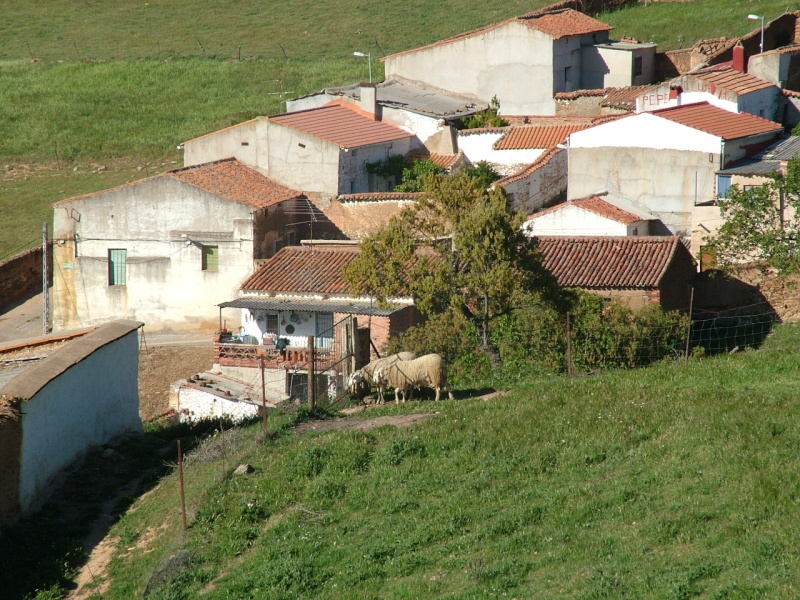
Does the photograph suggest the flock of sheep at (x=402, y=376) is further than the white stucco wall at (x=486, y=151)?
No

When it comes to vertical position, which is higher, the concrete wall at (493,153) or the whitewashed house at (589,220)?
the concrete wall at (493,153)

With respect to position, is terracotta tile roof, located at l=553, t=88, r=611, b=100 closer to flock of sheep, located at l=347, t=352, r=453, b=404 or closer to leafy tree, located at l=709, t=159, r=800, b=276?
leafy tree, located at l=709, t=159, r=800, b=276

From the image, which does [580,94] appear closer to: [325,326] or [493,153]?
[493,153]

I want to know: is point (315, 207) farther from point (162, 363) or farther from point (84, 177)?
point (84, 177)

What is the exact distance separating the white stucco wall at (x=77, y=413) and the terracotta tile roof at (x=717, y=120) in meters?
21.6

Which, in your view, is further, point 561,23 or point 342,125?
point 561,23

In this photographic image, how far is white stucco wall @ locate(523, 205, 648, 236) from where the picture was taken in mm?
37406

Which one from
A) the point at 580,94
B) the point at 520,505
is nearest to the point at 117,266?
the point at 580,94

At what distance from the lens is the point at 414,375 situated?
24000 millimetres

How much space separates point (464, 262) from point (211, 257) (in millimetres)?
14652

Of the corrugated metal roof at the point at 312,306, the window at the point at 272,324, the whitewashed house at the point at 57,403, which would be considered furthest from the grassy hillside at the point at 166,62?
the whitewashed house at the point at 57,403

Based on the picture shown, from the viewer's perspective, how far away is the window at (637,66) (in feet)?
172

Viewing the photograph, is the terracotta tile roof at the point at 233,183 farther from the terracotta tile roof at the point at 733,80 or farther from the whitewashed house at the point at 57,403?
the terracotta tile roof at the point at 733,80

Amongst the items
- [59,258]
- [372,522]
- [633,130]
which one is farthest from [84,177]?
[372,522]
